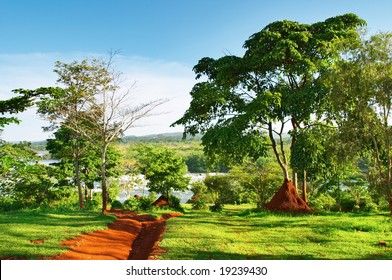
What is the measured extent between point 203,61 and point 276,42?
5544mm

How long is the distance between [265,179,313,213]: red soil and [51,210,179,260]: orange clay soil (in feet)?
25.9

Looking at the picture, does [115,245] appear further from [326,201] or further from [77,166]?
[326,201]

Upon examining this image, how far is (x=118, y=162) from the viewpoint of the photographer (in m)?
30.1

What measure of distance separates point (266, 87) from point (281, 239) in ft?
37.6

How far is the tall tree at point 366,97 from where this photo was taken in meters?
13.2

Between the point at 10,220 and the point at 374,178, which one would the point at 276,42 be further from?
the point at 10,220

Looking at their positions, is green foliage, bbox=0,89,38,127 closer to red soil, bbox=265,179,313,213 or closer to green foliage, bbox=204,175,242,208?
red soil, bbox=265,179,313,213

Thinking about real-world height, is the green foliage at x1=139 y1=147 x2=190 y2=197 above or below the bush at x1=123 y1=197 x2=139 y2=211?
above

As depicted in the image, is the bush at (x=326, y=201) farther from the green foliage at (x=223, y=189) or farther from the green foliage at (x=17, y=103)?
the green foliage at (x=17, y=103)

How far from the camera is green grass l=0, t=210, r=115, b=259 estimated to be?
957 cm

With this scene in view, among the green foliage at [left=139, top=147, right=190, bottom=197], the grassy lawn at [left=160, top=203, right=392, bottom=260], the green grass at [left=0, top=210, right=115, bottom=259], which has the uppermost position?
the green foliage at [left=139, top=147, right=190, bottom=197]

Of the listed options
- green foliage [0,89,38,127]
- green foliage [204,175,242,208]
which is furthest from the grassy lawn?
green foliage [204,175,242,208]

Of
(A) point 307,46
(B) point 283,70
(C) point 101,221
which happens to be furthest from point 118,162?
(A) point 307,46

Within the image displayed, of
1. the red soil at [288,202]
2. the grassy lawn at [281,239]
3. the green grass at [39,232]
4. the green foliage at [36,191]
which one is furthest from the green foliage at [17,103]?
the red soil at [288,202]
